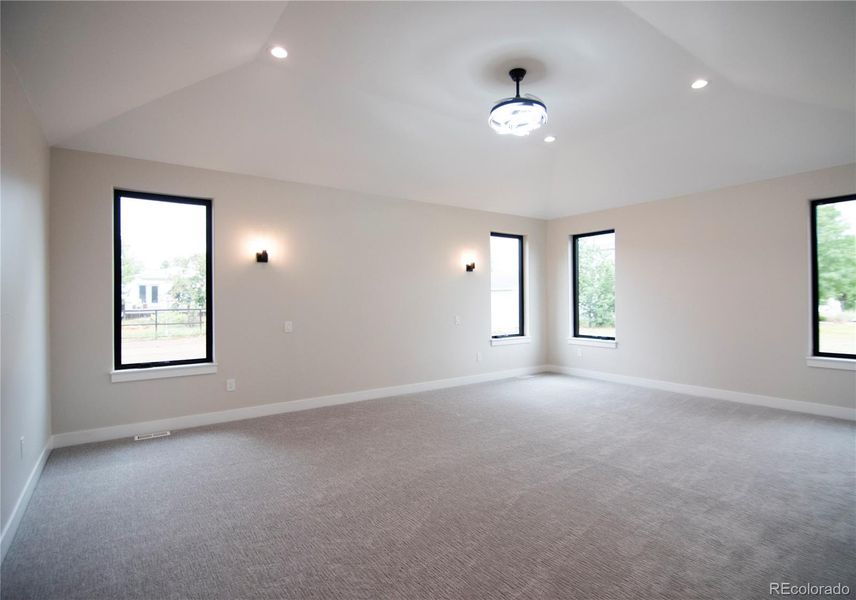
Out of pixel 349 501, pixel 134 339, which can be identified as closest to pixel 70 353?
pixel 134 339

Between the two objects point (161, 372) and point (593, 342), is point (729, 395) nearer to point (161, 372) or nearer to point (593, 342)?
point (593, 342)

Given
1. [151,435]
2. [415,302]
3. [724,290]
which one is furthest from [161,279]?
[724,290]

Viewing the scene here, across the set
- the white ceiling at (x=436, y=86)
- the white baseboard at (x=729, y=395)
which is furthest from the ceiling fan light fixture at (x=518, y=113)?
the white baseboard at (x=729, y=395)

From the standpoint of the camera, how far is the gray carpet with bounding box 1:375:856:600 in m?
2.06

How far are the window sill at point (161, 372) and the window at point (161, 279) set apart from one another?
10 cm

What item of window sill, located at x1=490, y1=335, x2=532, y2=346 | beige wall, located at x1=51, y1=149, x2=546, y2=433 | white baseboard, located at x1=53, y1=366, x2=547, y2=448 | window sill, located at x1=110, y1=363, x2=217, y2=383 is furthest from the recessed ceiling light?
window sill, located at x1=490, y1=335, x2=532, y2=346

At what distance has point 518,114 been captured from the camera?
3650mm

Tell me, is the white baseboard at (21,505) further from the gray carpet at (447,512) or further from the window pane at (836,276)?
the window pane at (836,276)

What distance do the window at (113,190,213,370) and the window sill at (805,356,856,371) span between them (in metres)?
6.64

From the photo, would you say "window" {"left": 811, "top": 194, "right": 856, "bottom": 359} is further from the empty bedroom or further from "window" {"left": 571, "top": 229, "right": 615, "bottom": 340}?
"window" {"left": 571, "top": 229, "right": 615, "bottom": 340}

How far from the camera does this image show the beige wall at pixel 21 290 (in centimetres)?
246

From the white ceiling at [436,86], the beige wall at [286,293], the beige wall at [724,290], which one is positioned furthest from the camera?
the beige wall at [724,290]

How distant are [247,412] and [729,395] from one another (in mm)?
5858

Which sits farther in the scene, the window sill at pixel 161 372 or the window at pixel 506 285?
the window at pixel 506 285
